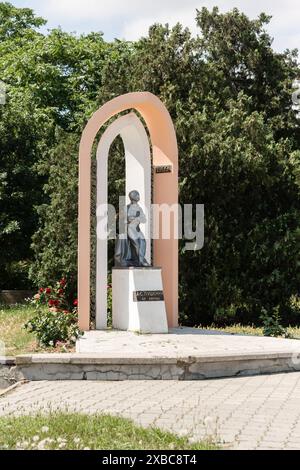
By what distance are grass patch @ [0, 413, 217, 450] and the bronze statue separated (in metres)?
6.80

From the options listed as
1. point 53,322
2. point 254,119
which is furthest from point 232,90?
point 53,322

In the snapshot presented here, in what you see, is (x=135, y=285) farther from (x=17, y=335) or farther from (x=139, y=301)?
(x=17, y=335)

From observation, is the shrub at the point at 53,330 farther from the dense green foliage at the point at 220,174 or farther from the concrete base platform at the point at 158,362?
the dense green foliage at the point at 220,174

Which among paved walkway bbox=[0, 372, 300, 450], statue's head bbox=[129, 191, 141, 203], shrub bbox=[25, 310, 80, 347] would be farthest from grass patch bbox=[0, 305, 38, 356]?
statue's head bbox=[129, 191, 141, 203]

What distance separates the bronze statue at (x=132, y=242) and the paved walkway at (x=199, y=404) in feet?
14.0

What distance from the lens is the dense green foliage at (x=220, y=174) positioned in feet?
53.0

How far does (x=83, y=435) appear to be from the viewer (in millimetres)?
5625

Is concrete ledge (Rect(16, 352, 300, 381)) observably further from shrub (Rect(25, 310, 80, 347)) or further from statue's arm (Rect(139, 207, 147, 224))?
statue's arm (Rect(139, 207, 147, 224))

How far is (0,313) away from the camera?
678 inches

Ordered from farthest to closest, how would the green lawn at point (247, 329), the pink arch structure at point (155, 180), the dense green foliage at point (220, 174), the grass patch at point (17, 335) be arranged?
1. the dense green foliage at point (220, 174)
2. the green lawn at point (247, 329)
3. the pink arch structure at point (155, 180)
4. the grass patch at point (17, 335)

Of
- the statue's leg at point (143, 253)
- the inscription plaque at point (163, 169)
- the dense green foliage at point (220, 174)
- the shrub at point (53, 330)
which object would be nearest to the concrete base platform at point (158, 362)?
the shrub at point (53, 330)

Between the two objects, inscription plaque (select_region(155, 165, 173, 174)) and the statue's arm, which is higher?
inscription plaque (select_region(155, 165, 173, 174))

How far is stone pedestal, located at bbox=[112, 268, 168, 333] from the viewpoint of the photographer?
12.2 metres
